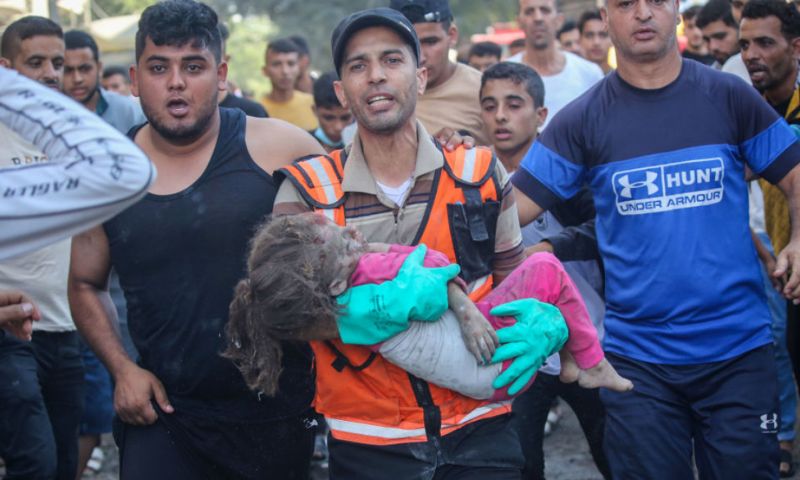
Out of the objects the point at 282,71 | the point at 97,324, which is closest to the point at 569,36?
the point at 282,71

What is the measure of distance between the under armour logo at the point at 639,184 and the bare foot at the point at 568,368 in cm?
88

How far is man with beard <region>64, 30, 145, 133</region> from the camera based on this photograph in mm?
6949

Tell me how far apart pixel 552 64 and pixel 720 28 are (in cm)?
130

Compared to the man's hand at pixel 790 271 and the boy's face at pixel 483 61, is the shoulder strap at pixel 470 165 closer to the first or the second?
the man's hand at pixel 790 271

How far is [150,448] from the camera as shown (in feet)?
13.7

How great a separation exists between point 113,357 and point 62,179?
1.73 metres

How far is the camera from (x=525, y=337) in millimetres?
3420

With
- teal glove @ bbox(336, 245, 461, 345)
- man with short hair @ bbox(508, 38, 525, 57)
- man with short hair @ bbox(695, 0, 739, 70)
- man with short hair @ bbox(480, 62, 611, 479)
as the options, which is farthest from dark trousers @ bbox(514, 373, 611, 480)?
man with short hair @ bbox(508, 38, 525, 57)

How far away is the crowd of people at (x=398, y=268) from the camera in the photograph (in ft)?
11.0

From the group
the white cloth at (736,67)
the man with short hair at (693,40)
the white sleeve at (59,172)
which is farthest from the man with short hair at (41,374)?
the man with short hair at (693,40)

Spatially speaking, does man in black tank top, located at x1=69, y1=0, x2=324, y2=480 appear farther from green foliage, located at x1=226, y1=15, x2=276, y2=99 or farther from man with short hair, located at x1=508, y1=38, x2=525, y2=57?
green foliage, located at x1=226, y1=15, x2=276, y2=99

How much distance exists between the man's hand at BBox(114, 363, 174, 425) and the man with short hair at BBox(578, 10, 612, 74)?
756 cm

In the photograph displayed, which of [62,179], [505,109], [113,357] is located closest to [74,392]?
[113,357]

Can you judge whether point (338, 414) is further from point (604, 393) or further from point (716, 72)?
point (716, 72)
